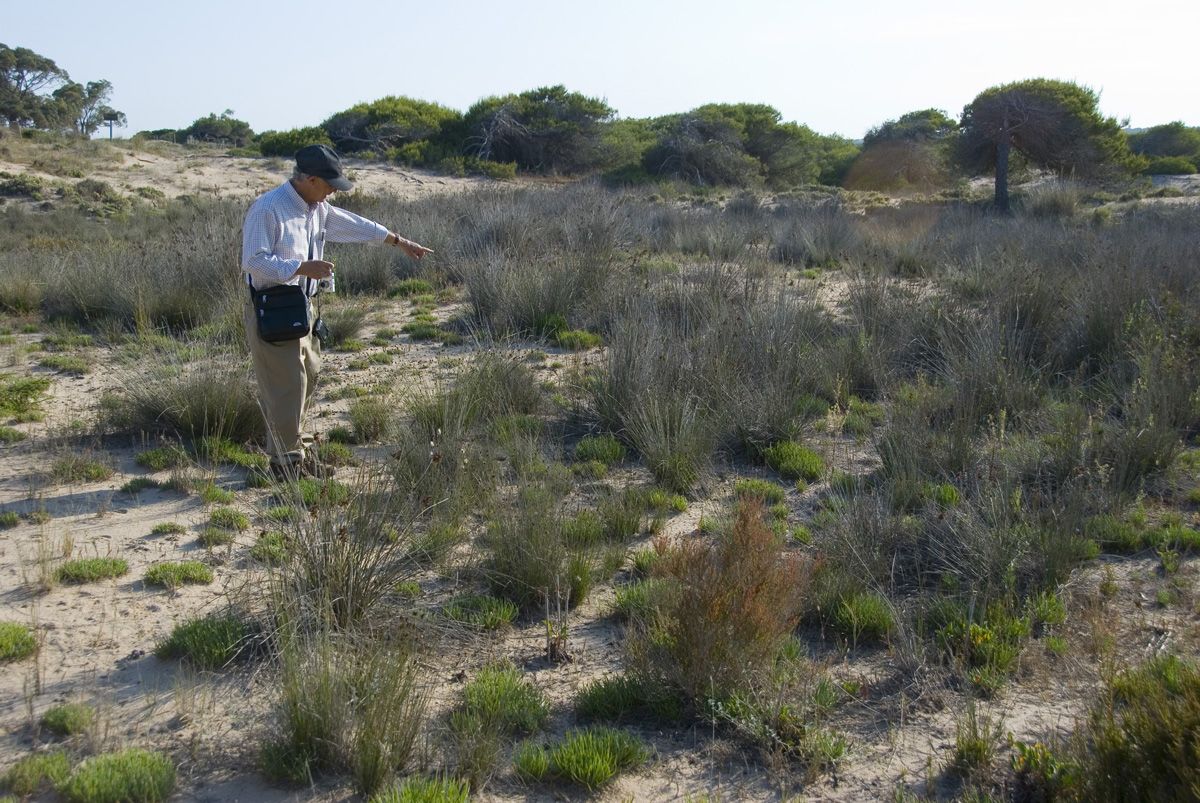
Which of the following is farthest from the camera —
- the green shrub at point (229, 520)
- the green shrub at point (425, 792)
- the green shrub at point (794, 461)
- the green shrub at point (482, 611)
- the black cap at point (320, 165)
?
the green shrub at point (794, 461)

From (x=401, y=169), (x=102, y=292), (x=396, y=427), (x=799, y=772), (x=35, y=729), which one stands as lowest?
(x=799, y=772)

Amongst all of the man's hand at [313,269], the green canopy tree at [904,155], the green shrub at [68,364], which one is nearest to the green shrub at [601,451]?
the man's hand at [313,269]

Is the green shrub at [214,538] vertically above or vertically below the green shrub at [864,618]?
above

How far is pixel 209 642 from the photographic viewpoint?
385 centimetres

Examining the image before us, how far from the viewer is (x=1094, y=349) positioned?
26.8ft

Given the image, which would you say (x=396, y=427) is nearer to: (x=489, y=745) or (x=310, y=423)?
(x=310, y=423)

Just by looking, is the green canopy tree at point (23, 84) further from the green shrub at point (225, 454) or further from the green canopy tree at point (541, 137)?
the green shrub at point (225, 454)

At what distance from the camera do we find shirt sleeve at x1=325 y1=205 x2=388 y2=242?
6188 mm

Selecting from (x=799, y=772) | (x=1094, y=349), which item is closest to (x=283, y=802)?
(x=799, y=772)

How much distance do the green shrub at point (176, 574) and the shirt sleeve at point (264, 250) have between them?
1648 mm

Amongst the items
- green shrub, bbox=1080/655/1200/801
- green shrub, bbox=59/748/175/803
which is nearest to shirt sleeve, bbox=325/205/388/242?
green shrub, bbox=59/748/175/803

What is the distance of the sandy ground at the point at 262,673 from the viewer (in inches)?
130

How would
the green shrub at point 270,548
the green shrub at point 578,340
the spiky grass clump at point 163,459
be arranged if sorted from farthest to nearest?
the green shrub at point 578,340
the spiky grass clump at point 163,459
the green shrub at point 270,548

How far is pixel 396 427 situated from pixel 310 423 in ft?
3.58
